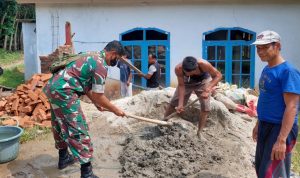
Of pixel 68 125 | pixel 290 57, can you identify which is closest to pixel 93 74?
pixel 68 125

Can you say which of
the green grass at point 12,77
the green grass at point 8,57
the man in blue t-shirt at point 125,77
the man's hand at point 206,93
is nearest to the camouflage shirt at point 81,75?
the man's hand at point 206,93

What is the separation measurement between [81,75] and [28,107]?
356 centimetres

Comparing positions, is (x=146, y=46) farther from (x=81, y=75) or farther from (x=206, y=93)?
(x=81, y=75)

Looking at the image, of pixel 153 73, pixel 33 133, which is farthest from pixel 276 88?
pixel 153 73

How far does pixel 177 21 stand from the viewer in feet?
36.0

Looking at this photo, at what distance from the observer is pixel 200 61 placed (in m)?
5.59

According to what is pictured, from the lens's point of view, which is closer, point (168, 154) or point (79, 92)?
point (79, 92)

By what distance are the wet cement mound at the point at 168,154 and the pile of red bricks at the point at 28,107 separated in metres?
2.22

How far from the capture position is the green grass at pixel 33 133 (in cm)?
618

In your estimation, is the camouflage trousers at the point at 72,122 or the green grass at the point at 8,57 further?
the green grass at the point at 8,57

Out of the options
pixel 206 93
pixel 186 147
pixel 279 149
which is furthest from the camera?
pixel 206 93

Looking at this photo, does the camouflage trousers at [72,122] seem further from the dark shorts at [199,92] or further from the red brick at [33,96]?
the red brick at [33,96]

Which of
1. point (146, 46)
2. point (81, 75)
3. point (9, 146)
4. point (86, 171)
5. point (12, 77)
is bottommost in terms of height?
point (86, 171)

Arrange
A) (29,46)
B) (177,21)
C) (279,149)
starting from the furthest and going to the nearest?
(29,46) < (177,21) < (279,149)
